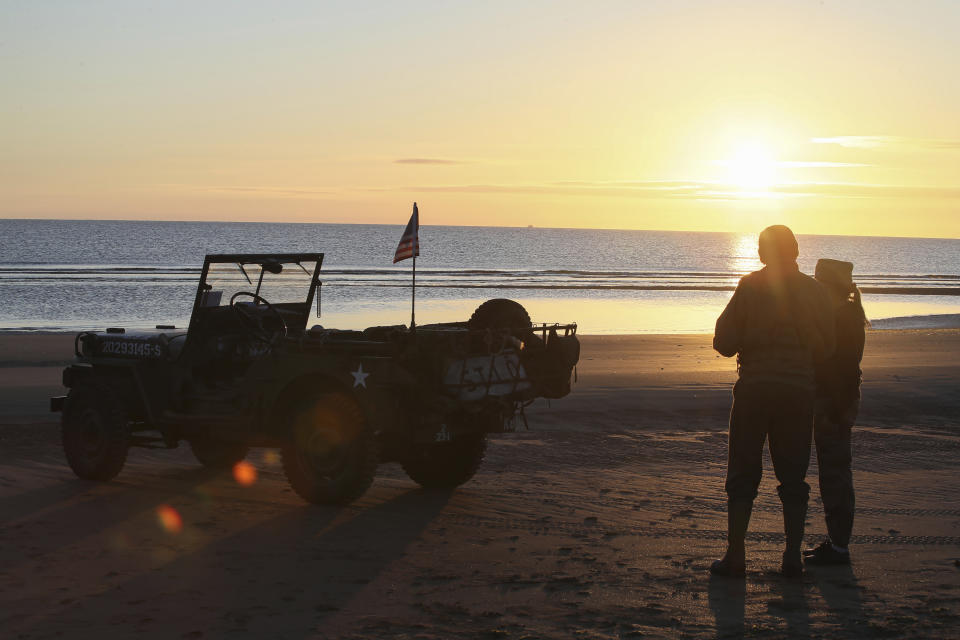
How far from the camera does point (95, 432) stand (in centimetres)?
876

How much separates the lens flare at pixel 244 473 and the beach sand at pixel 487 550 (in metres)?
0.11

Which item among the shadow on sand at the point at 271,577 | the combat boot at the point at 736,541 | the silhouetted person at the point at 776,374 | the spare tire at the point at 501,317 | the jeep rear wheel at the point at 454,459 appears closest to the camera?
the shadow on sand at the point at 271,577

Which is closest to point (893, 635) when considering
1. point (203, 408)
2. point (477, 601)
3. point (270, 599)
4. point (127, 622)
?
point (477, 601)

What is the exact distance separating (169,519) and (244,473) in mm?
1862

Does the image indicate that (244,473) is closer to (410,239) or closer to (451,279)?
(410,239)

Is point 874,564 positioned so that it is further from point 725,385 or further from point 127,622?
point 725,385

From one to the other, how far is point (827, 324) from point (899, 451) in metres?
5.14

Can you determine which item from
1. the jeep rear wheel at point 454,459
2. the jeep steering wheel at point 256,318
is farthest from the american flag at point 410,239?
the jeep rear wheel at point 454,459

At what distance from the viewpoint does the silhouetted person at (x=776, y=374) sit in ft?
18.2

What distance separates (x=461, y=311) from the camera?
3478 cm

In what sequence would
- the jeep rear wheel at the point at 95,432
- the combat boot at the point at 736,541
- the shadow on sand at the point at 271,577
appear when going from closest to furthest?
the shadow on sand at the point at 271,577
the combat boot at the point at 736,541
the jeep rear wheel at the point at 95,432

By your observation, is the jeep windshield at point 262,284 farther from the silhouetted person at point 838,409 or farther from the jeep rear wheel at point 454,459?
the silhouetted person at point 838,409

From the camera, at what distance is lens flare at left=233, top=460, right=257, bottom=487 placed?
8711mm

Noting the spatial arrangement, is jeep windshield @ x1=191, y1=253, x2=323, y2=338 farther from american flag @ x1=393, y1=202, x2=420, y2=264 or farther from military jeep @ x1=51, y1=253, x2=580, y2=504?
american flag @ x1=393, y1=202, x2=420, y2=264
